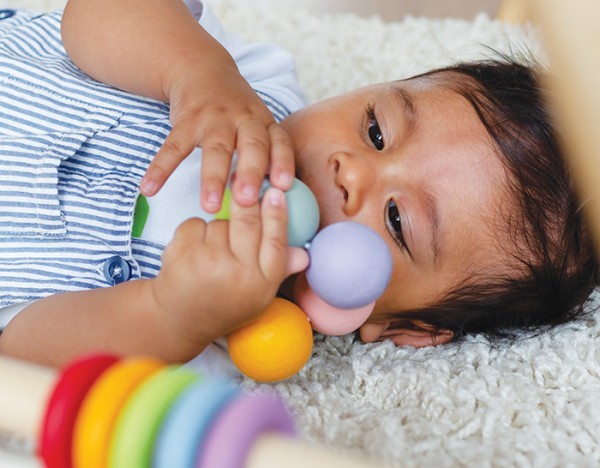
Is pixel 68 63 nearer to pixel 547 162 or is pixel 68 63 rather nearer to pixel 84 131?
pixel 84 131

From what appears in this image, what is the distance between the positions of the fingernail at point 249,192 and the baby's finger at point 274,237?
0.01 m

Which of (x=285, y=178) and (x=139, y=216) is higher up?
(x=285, y=178)

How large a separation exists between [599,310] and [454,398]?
1.17 ft

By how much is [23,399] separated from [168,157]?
0.32 metres

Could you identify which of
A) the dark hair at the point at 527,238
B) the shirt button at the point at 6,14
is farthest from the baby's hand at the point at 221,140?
the shirt button at the point at 6,14

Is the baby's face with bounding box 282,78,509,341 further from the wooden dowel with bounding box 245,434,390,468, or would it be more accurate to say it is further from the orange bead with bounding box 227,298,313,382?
the wooden dowel with bounding box 245,434,390,468

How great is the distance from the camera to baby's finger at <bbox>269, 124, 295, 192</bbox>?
0.55m

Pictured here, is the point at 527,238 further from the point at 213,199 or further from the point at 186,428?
the point at 186,428

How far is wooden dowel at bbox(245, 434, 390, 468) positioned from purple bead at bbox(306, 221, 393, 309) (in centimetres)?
26

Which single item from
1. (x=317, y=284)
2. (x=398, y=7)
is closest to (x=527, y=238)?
(x=317, y=284)

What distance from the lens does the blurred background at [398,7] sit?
187 cm

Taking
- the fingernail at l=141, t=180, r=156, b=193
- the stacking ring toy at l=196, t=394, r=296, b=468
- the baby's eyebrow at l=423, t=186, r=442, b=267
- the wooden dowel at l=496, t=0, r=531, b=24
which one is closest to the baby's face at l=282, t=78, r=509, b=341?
the baby's eyebrow at l=423, t=186, r=442, b=267

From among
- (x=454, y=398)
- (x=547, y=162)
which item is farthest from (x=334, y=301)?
(x=547, y=162)

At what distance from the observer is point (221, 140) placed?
0.57 meters
